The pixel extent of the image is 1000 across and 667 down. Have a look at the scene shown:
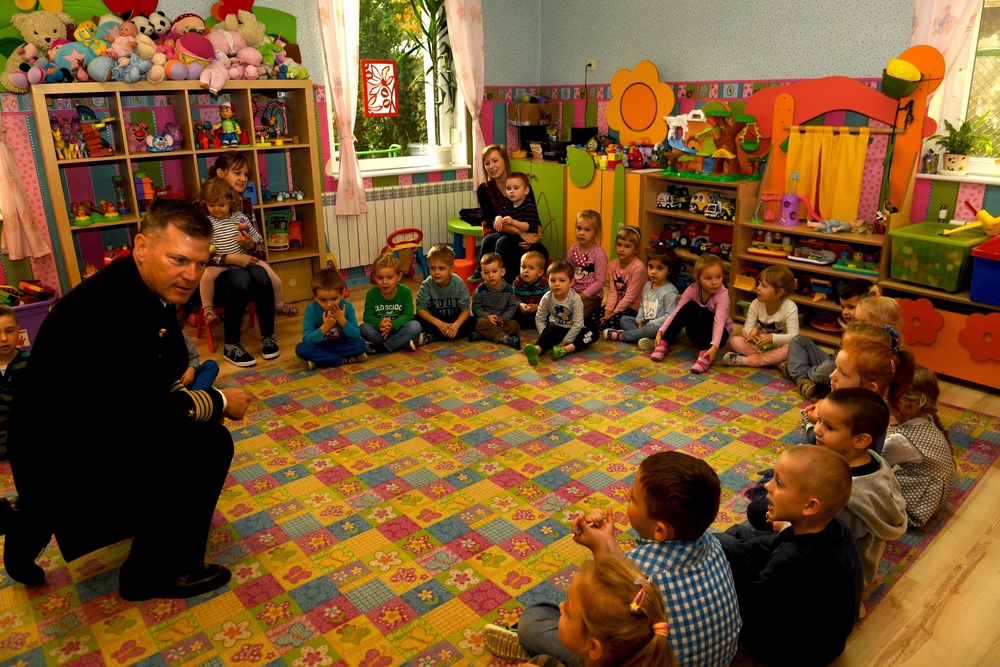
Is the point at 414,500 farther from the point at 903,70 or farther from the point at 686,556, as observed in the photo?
the point at 903,70

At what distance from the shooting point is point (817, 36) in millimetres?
5211

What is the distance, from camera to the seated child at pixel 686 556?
6.13 ft

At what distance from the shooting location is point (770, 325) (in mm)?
4793

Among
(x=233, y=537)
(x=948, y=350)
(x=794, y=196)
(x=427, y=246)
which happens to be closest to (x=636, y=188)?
(x=794, y=196)

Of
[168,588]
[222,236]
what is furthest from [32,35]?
[168,588]

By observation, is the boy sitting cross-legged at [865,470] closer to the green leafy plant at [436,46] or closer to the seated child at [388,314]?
the seated child at [388,314]

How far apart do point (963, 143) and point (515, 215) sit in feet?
10.2

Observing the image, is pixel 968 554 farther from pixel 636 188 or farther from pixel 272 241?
pixel 272 241

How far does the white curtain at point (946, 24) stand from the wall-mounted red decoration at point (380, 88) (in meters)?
4.13

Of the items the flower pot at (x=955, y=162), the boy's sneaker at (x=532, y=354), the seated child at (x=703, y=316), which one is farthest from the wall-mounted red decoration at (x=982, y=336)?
the boy's sneaker at (x=532, y=354)

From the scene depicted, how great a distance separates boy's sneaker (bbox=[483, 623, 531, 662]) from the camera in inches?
89.7

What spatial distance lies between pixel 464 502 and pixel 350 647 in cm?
92

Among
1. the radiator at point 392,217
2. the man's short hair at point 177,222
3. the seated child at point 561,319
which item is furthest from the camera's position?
the radiator at point 392,217

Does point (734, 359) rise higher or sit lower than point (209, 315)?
lower
